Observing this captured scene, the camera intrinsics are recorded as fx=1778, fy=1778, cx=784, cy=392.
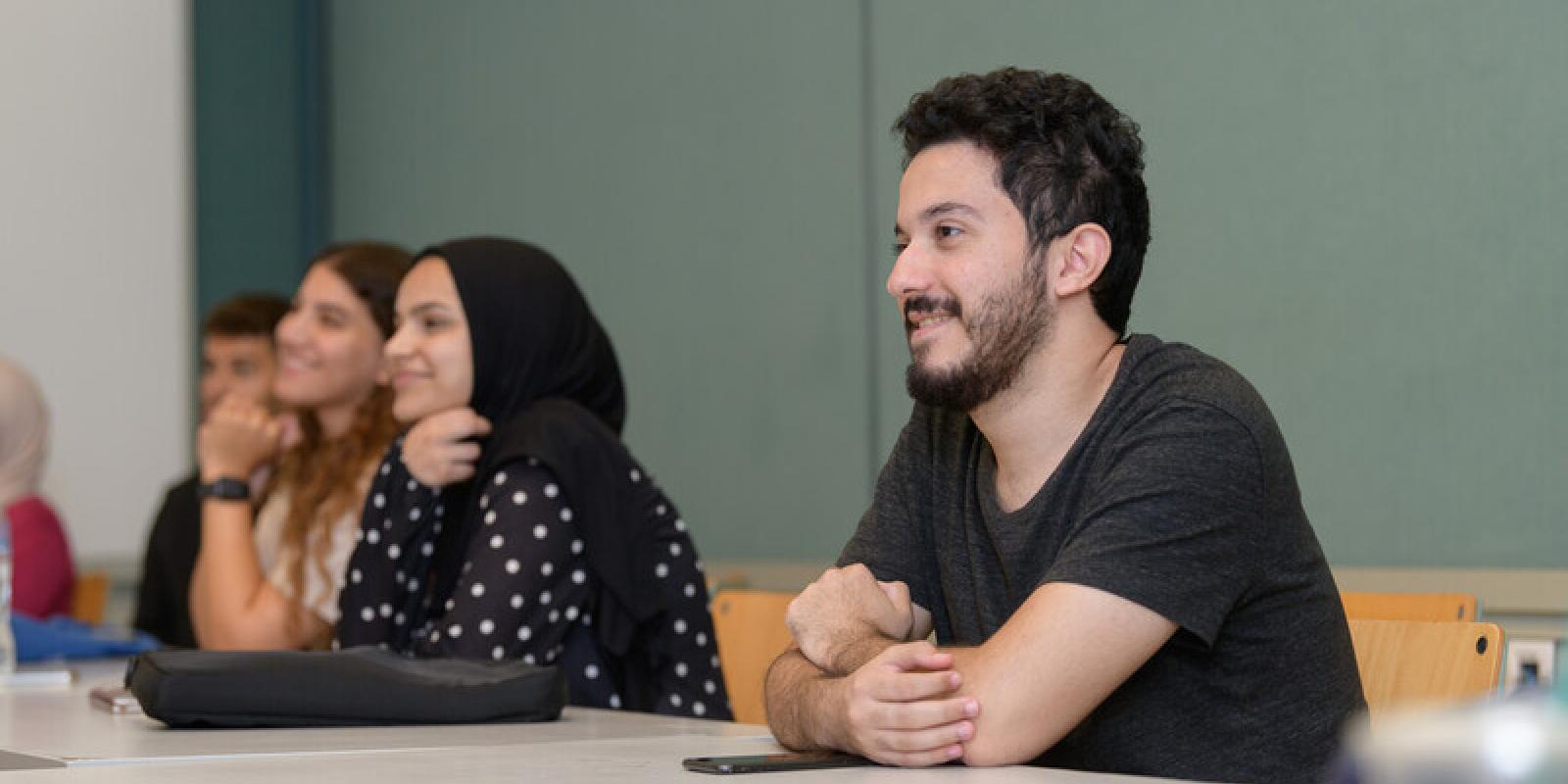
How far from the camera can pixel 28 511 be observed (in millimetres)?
3932

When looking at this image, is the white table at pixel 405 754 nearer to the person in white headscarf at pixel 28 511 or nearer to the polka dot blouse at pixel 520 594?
the polka dot blouse at pixel 520 594

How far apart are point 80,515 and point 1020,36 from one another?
3135mm

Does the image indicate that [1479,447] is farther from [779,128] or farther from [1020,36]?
[779,128]

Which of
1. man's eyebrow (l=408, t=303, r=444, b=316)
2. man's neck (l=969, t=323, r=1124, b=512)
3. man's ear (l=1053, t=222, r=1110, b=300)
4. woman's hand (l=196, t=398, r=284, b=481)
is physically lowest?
woman's hand (l=196, t=398, r=284, b=481)

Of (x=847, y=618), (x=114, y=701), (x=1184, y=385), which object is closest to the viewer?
(x=1184, y=385)

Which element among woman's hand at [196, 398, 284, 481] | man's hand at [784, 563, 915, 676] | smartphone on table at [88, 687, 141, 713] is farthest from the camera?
woman's hand at [196, 398, 284, 481]

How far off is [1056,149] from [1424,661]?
62cm

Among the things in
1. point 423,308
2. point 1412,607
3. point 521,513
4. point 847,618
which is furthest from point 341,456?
point 1412,607

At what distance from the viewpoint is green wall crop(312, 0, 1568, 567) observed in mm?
2615

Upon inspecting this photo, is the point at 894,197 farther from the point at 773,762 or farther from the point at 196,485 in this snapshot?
the point at 773,762

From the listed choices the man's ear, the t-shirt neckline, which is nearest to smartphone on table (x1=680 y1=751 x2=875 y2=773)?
the t-shirt neckline

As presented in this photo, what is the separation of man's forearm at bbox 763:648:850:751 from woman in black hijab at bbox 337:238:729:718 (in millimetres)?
693

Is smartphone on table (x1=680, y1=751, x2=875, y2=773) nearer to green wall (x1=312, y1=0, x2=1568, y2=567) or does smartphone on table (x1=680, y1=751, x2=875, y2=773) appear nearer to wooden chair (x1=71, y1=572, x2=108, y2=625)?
green wall (x1=312, y1=0, x2=1568, y2=567)

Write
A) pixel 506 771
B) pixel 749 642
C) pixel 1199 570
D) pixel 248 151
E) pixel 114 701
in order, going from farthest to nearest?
pixel 248 151 < pixel 749 642 < pixel 114 701 < pixel 1199 570 < pixel 506 771
